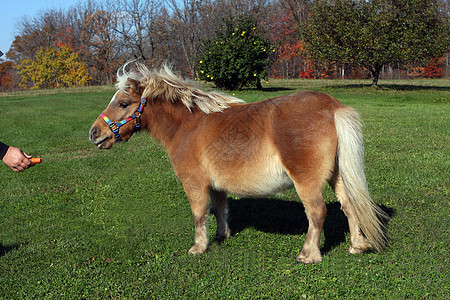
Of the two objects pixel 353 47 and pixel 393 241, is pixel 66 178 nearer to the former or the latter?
pixel 393 241

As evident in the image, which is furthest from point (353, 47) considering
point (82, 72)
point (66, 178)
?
point (82, 72)

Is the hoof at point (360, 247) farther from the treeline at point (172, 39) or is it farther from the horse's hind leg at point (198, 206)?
the treeline at point (172, 39)

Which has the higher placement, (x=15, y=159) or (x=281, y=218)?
(x=15, y=159)

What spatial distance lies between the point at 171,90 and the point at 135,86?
16.8 inches

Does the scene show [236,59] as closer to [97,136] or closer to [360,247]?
[97,136]

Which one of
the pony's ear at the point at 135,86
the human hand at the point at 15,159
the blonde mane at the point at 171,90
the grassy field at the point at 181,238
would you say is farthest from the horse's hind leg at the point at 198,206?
the human hand at the point at 15,159

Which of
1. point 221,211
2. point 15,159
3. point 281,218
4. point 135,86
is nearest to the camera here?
point 15,159

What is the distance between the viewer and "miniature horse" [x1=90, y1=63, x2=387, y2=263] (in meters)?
4.55

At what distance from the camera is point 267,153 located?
466 centimetres

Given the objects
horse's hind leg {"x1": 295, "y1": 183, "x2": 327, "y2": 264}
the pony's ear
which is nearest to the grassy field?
horse's hind leg {"x1": 295, "y1": 183, "x2": 327, "y2": 264}

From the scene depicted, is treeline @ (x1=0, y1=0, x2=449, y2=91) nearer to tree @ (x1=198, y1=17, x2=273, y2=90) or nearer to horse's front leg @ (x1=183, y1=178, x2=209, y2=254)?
tree @ (x1=198, y1=17, x2=273, y2=90)

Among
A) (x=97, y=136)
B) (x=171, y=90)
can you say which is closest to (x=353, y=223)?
(x=171, y=90)

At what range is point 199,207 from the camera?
5199 millimetres

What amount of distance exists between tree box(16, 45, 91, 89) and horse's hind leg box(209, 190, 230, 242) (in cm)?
4195
